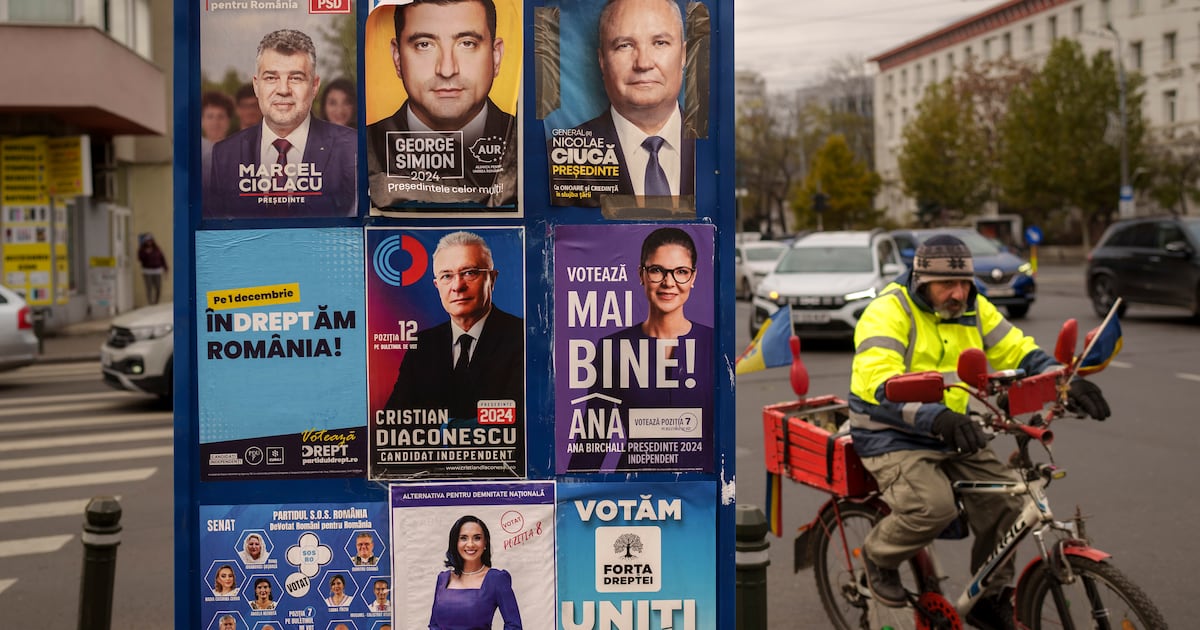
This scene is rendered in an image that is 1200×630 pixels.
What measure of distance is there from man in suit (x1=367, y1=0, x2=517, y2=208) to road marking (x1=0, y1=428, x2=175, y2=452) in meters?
9.21

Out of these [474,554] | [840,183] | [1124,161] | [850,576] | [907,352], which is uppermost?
[840,183]

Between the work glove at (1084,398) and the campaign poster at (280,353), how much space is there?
99.2 inches

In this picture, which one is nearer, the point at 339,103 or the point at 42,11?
the point at 339,103

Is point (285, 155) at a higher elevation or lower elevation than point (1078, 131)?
lower

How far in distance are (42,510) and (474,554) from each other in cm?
644

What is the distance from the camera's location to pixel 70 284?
25.8 metres

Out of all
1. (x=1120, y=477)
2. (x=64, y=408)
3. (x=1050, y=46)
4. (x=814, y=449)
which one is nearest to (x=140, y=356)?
(x=64, y=408)

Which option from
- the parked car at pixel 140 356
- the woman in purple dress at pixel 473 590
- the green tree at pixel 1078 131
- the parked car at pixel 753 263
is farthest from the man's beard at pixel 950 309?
the green tree at pixel 1078 131

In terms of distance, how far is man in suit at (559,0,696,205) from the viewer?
3.04 m

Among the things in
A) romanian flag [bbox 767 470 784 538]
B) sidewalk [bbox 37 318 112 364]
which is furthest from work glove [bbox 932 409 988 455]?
sidewalk [bbox 37 318 112 364]

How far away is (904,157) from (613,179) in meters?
78.3

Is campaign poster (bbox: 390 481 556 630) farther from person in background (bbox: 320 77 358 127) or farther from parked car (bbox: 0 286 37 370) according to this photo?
parked car (bbox: 0 286 37 370)

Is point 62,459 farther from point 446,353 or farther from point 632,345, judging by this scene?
point 632,345

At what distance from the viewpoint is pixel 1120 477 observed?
8898 millimetres
